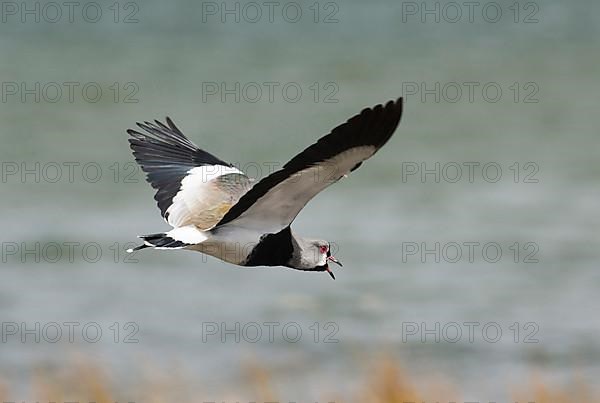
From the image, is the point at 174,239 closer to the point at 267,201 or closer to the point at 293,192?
the point at 267,201

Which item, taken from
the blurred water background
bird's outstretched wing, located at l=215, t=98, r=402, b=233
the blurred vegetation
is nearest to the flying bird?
bird's outstretched wing, located at l=215, t=98, r=402, b=233

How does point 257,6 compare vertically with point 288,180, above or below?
above

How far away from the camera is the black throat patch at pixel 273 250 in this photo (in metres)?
6.08

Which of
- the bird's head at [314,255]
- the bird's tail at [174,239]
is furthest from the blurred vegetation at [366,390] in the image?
the bird's tail at [174,239]

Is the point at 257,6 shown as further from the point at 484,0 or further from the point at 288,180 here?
the point at 288,180

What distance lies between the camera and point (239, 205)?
599 centimetres

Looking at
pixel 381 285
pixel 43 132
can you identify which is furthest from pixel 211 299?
pixel 43 132

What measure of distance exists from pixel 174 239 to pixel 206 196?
0.91 m

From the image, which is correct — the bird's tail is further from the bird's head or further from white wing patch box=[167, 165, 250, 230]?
the bird's head

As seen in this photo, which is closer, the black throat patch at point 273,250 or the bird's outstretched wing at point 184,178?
the black throat patch at point 273,250

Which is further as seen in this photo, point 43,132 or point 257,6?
point 257,6

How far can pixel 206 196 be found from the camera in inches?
272

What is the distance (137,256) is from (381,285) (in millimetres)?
2696

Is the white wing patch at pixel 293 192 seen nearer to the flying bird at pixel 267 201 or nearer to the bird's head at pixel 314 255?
the flying bird at pixel 267 201
